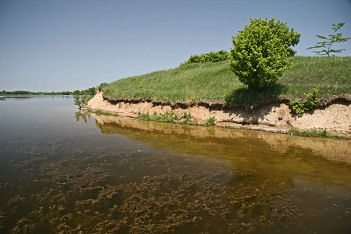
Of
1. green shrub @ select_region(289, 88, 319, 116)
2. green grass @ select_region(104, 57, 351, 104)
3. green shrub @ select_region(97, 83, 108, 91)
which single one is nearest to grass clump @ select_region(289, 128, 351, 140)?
green shrub @ select_region(289, 88, 319, 116)

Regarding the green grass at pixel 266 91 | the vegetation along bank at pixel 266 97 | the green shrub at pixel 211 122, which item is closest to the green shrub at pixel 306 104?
the vegetation along bank at pixel 266 97

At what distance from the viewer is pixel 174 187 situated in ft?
24.8

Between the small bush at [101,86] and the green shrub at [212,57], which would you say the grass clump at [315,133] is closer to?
the small bush at [101,86]

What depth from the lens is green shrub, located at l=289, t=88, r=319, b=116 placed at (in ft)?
56.4

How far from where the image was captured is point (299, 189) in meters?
7.53

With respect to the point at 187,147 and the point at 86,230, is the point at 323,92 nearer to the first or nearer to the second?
the point at 187,147

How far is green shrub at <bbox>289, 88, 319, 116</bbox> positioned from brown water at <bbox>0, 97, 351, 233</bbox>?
4.43m

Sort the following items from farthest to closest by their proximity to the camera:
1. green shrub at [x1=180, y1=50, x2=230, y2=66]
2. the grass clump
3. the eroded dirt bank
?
green shrub at [x1=180, y1=50, x2=230, y2=66], the eroded dirt bank, the grass clump

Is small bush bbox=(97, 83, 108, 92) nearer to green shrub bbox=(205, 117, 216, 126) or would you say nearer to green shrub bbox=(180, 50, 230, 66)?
green shrub bbox=(205, 117, 216, 126)

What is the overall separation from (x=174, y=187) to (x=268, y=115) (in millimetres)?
14272

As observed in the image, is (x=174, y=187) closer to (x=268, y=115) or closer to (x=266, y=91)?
Answer: (x=268, y=115)

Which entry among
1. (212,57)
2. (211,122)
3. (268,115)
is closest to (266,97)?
(268,115)

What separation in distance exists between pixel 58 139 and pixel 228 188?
11938 mm

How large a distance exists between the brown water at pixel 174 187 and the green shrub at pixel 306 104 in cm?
443
